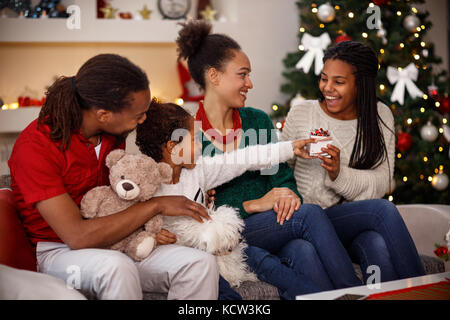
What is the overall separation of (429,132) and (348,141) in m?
1.36

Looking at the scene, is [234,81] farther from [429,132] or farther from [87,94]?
[429,132]

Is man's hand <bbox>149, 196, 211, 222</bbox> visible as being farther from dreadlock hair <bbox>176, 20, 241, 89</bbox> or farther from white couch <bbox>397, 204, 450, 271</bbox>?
white couch <bbox>397, 204, 450, 271</bbox>

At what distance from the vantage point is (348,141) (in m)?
2.04

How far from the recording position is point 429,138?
10.3 ft

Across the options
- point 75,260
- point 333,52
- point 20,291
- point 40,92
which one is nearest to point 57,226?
point 75,260

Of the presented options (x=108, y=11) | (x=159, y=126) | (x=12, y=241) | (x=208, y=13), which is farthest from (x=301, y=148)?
(x=108, y=11)

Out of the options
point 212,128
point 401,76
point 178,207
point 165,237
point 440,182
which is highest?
point 401,76

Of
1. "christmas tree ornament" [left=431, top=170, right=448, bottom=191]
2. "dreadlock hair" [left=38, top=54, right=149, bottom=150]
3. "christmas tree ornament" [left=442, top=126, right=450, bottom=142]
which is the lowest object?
"christmas tree ornament" [left=431, top=170, right=448, bottom=191]

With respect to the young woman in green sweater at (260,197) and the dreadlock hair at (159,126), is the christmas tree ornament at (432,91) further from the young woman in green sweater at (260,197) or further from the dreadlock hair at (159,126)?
the dreadlock hair at (159,126)

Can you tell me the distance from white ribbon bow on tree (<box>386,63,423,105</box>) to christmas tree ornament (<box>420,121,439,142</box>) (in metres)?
0.24

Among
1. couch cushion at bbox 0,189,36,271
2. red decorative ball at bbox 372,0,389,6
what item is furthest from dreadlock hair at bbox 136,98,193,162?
red decorative ball at bbox 372,0,389,6

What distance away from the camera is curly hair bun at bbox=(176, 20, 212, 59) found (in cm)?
197

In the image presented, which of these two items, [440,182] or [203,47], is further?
[440,182]
